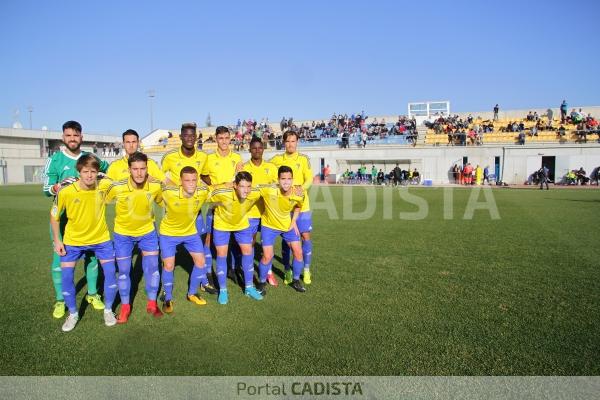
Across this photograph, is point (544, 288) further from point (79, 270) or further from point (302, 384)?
point (79, 270)

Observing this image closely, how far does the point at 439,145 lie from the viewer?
3400cm

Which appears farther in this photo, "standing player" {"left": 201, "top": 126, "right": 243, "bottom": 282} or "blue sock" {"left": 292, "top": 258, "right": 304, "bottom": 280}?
"standing player" {"left": 201, "top": 126, "right": 243, "bottom": 282}

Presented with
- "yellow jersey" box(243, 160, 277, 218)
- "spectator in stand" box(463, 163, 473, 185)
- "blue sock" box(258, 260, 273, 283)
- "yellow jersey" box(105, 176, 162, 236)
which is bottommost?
"blue sock" box(258, 260, 273, 283)

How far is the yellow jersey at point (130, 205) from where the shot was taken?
16.5 ft

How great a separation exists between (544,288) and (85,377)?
18.7 feet

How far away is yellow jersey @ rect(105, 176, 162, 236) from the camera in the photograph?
5043 millimetres

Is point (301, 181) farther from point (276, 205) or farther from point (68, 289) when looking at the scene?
point (68, 289)

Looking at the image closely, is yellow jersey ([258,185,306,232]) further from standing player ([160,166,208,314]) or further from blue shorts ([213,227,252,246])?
standing player ([160,166,208,314])

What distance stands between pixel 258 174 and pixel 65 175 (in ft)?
8.82

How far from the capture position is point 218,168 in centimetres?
662

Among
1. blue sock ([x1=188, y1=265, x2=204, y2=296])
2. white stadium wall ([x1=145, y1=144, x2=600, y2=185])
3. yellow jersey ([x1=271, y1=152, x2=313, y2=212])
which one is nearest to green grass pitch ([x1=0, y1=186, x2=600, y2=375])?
blue sock ([x1=188, y1=265, x2=204, y2=296])

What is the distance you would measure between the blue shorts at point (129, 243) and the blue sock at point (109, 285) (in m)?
0.17

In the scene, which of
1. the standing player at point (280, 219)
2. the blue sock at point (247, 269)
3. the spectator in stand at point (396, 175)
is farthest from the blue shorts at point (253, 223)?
the spectator in stand at point (396, 175)

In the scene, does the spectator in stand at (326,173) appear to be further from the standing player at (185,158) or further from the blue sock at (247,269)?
the blue sock at (247,269)
